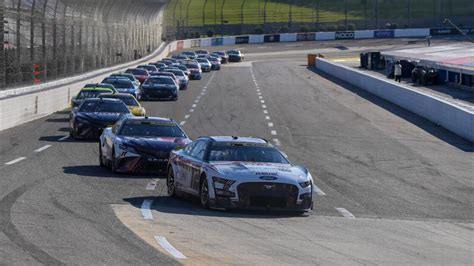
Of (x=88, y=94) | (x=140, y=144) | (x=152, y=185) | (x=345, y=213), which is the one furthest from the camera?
(x=88, y=94)

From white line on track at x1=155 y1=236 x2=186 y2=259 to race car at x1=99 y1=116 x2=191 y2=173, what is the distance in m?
7.85

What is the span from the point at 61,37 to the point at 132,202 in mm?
33487

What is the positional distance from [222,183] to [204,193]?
503mm

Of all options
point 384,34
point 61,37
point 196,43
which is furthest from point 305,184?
point 196,43

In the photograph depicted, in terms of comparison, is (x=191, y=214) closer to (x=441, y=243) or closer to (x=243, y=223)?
(x=243, y=223)

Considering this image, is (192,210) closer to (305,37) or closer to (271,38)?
(305,37)

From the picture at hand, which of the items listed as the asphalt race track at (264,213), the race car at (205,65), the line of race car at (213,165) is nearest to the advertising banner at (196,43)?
the race car at (205,65)

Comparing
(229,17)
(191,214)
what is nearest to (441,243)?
(191,214)

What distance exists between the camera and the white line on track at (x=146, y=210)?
46.5 ft

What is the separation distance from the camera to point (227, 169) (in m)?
15.7

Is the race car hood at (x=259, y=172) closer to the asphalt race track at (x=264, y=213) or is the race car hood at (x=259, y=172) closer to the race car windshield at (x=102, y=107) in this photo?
the asphalt race track at (x=264, y=213)

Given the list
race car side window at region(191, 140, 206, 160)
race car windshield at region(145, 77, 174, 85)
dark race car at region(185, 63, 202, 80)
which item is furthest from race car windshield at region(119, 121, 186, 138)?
dark race car at region(185, 63, 202, 80)

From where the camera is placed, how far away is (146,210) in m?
15.0

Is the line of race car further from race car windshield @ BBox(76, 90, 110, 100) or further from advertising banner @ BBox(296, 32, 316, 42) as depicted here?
advertising banner @ BBox(296, 32, 316, 42)
